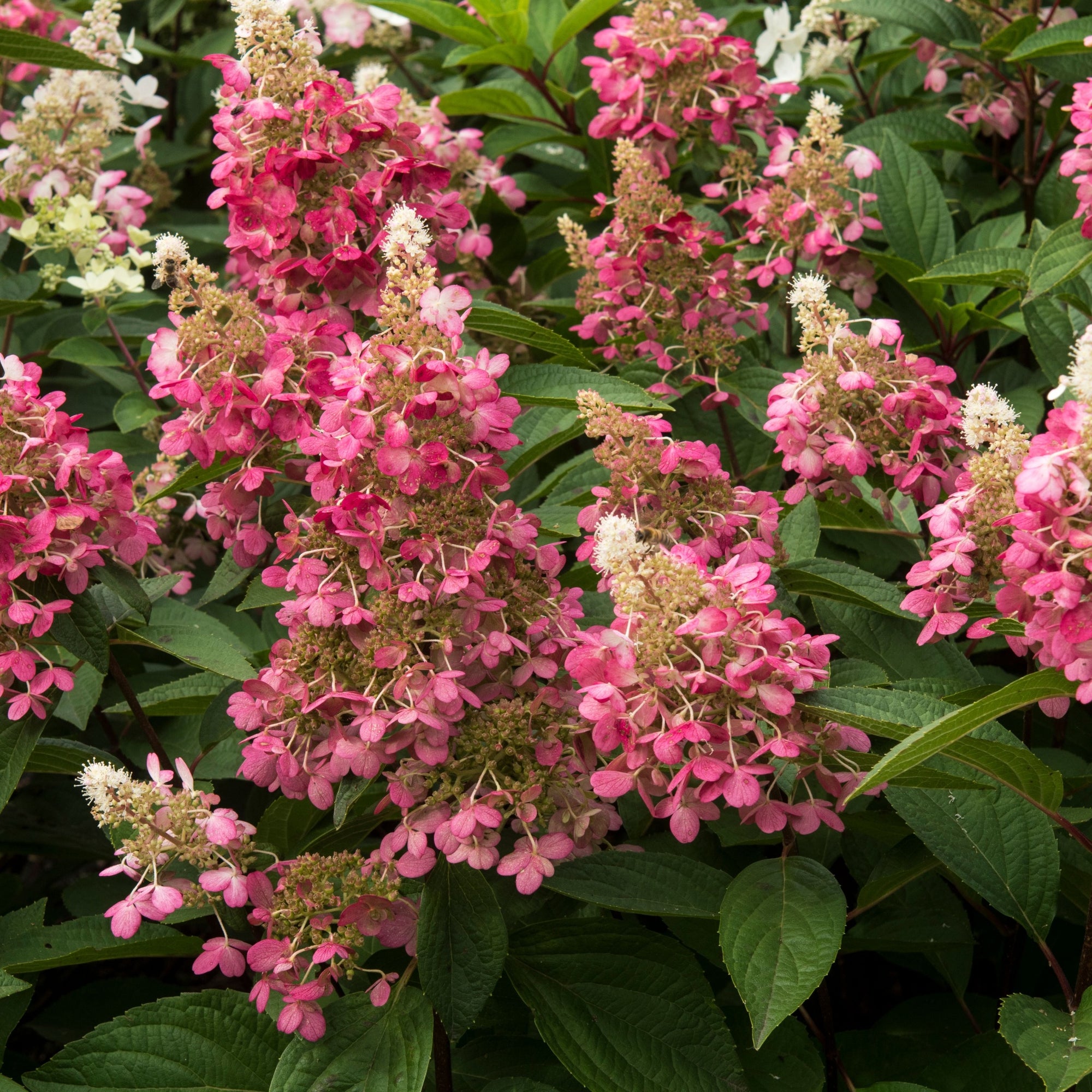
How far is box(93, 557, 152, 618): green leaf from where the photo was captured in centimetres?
164

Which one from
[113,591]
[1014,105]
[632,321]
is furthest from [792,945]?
[1014,105]

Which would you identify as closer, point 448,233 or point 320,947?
point 320,947

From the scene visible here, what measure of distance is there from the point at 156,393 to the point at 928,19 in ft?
6.39

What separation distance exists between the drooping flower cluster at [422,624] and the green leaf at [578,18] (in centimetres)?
154

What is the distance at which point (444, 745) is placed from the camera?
1.43 metres

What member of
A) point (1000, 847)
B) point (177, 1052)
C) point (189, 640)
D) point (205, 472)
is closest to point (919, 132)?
point (1000, 847)

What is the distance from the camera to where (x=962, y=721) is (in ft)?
3.84

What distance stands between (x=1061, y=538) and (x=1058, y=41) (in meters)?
1.43

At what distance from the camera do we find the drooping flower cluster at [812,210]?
2164 mm

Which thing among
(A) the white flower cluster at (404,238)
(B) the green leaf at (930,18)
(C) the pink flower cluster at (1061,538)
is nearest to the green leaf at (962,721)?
(C) the pink flower cluster at (1061,538)

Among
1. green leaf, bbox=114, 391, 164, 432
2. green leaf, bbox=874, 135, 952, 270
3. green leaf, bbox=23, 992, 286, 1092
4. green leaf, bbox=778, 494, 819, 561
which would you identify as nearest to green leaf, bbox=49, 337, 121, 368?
green leaf, bbox=114, 391, 164, 432

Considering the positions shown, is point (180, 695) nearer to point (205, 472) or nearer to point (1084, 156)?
point (205, 472)

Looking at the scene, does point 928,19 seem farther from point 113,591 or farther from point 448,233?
point 113,591

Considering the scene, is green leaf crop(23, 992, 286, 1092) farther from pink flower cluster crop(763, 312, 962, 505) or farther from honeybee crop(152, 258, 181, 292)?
pink flower cluster crop(763, 312, 962, 505)
